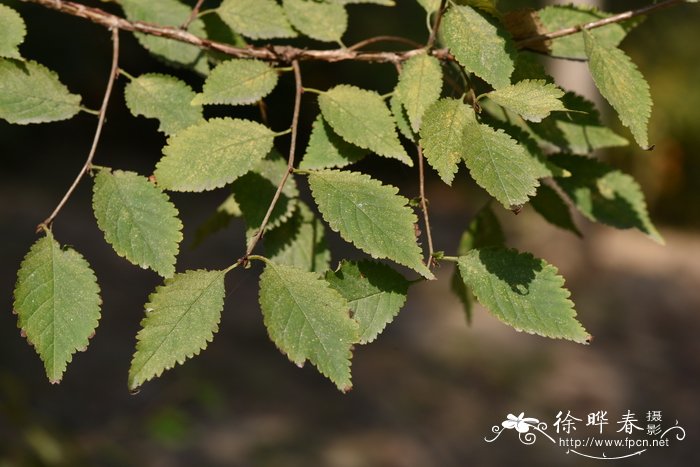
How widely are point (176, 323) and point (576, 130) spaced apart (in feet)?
2.17

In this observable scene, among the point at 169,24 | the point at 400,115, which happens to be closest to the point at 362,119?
the point at 400,115

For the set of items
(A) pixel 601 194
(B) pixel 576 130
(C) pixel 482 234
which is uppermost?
(B) pixel 576 130

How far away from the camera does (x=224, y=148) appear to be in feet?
3.46

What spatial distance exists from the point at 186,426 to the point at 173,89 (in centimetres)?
281

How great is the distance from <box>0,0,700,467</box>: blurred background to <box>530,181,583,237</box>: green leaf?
73.3 inches

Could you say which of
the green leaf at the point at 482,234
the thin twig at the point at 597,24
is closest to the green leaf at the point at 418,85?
the thin twig at the point at 597,24

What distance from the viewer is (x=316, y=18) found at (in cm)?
124

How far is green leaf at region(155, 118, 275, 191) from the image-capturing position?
1.03m

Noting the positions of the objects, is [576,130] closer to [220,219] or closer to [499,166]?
[499,166]

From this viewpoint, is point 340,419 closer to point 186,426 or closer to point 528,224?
point 186,426

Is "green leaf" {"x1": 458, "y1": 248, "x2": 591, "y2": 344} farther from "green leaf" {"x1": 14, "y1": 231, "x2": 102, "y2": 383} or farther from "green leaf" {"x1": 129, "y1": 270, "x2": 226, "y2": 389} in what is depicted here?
"green leaf" {"x1": 14, "y1": 231, "x2": 102, "y2": 383}

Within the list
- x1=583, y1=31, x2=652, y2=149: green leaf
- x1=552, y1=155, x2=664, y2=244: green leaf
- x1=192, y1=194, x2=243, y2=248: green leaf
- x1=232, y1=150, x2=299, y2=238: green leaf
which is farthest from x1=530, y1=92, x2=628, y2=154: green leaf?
x1=192, y1=194, x2=243, y2=248: green leaf

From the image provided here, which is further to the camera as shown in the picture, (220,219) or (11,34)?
(220,219)

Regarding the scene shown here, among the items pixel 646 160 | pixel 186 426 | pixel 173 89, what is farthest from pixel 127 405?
pixel 646 160
